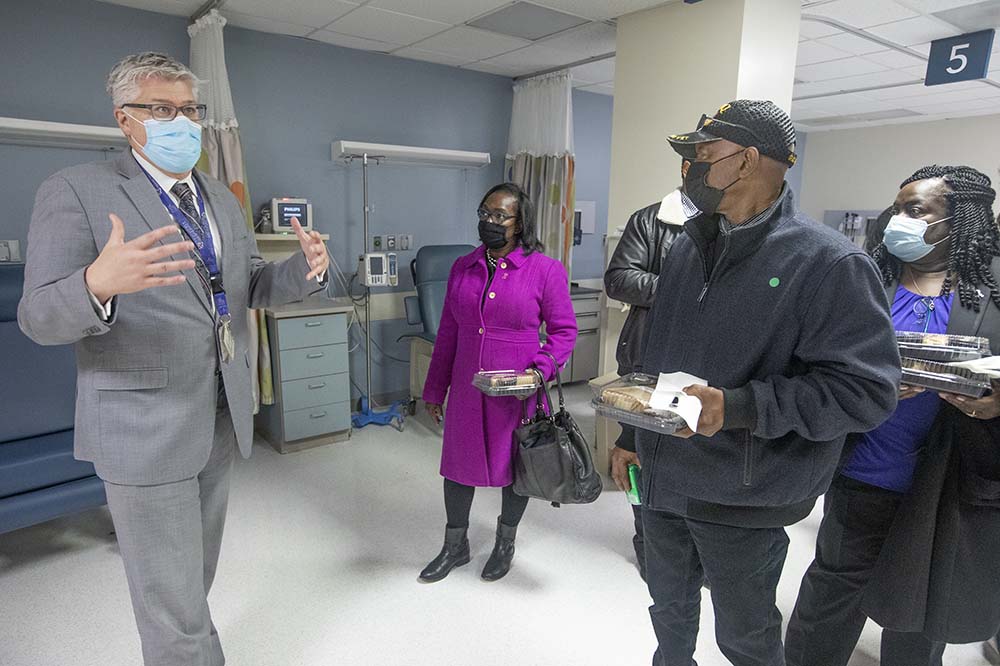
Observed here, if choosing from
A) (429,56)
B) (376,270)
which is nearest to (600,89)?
(429,56)

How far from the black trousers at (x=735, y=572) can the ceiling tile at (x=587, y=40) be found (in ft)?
10.3

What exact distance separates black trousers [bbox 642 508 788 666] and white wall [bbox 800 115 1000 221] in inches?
270

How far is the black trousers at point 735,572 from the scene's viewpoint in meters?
1.23

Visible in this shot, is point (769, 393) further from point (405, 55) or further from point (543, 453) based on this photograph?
point (405, 55)

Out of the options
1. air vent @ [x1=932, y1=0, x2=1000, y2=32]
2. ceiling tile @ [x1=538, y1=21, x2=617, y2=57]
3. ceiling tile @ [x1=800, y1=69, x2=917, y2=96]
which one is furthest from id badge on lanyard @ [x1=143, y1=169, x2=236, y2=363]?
ceiling tile @ [x1=800, y1=69, x2=917, y2=96]

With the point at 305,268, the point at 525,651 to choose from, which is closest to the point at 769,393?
the point at 305,268

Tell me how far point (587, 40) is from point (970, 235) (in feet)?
9.52

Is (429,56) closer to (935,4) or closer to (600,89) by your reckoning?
(600,89)

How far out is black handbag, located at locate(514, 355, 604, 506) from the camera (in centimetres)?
207

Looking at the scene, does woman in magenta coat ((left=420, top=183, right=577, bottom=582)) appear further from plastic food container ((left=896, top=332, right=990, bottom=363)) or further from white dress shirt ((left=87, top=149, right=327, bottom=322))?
plastic food container ((left=896, top=332, right=990, bottom=363))

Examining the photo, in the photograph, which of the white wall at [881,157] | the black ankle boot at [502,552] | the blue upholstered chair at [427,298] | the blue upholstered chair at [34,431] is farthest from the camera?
the white wall at [881,157]

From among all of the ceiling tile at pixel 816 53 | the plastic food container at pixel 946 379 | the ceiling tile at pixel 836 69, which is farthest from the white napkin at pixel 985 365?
the ceiling tile at pixel 836 69

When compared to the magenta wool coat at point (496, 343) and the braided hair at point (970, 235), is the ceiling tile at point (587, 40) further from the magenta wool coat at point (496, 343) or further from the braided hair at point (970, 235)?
the braided hair at point (970, 235)

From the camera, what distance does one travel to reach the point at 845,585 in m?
1.59
